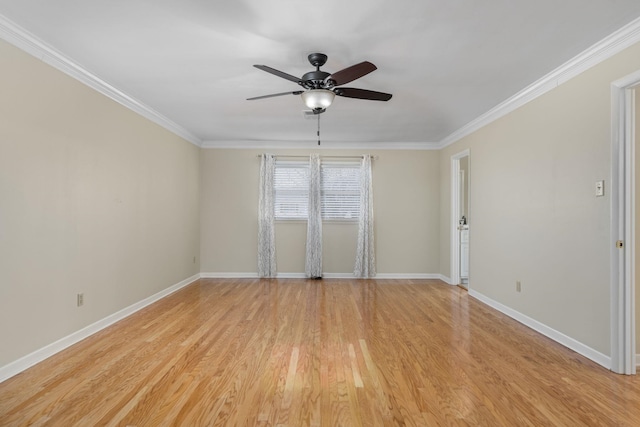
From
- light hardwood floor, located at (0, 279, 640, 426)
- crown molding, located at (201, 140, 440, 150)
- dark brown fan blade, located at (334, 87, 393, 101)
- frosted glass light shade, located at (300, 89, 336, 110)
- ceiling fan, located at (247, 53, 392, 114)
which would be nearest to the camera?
light hardwood floor, located at (0, 279, 640, 426)

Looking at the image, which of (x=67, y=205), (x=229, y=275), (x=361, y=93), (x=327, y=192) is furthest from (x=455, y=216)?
(x=67, y=205)

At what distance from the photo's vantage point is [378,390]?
226cm

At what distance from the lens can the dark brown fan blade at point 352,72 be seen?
249 centimetres

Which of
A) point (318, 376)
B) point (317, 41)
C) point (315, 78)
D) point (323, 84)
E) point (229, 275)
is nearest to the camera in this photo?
point (318, 376)

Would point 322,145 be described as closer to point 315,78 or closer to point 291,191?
point 291,191

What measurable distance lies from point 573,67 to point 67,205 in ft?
14.6

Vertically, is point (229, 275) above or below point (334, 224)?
below

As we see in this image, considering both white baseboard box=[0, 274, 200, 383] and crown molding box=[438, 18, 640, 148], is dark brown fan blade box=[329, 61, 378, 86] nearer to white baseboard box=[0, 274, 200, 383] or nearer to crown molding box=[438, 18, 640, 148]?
crown molding box=[438, 18, 640, 148]

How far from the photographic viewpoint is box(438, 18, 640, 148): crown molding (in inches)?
95.3

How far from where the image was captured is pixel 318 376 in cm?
246

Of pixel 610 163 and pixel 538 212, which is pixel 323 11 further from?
A: pixel 538 212

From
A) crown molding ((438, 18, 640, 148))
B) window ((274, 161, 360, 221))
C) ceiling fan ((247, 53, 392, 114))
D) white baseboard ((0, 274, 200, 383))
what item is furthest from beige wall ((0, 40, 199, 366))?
crown molding ((438, 18, 640, 148))

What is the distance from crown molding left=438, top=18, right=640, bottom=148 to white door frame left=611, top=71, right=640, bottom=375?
264 millimetres

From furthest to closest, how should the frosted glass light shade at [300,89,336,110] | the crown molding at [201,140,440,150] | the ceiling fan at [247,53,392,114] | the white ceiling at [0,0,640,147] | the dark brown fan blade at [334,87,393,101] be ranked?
the crown molding at [201,140,440,150] < the dark brown fan blade at [334,87,393,101] < the frosted glass light shade at [300,89,336,110] < the ceiling fan at [247,53,392,114] < the white ceiling at [0,0,640,147]
